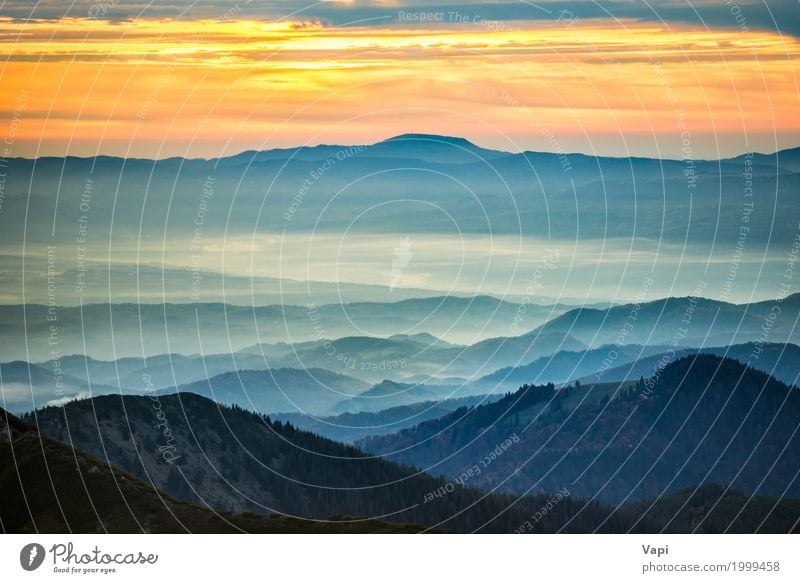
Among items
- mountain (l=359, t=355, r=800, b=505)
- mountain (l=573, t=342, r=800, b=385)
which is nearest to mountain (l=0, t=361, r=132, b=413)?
mountain (l=359, t=355, r=800, b=505)

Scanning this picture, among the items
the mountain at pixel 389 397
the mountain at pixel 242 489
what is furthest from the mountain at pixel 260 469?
the mountain at pixel 389 397

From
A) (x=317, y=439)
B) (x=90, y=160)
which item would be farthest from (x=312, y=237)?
(x=90, y=160)

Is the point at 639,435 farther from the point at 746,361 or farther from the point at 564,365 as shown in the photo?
the point at 746,361

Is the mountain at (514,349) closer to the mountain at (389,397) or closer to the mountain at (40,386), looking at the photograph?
the mountain at (389,397)

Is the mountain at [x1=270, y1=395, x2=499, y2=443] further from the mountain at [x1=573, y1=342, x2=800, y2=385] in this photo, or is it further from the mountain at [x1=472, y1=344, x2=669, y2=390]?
the mountain at [x1=573, y1=342, x2=800, y2=385]
